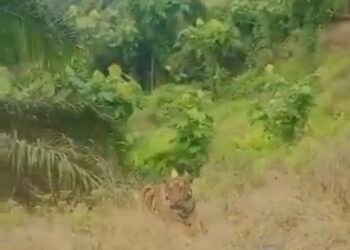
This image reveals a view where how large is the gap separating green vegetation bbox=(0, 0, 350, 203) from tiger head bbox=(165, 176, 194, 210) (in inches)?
19.6

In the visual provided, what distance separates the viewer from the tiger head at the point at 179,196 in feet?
26.8

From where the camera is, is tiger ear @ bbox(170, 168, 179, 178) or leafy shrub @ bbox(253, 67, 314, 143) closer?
tiger ear @ bbox(170, 168, 179, 178)

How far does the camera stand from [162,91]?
60.5ft

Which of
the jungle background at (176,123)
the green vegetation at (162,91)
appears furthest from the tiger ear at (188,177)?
the green vegetation at (162,91)

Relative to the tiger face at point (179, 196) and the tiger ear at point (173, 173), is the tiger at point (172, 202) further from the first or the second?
the tiger ear at point (173, 173)

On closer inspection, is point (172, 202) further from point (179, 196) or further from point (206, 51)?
point (206, 51)

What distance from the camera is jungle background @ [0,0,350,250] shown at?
621 cm

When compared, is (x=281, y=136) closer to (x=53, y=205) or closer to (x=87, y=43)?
(x=53, y=205)

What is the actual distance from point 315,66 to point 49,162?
11.8 m

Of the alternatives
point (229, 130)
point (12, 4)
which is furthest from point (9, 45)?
point (229, 130)

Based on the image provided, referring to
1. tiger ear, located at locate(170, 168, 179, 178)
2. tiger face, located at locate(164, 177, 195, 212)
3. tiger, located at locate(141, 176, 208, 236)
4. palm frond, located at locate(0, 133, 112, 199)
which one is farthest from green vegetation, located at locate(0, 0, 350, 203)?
tiger face, located at locate(164, 177, 195, 212)

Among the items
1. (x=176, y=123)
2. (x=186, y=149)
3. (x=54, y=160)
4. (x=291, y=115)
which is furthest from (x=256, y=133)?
(x=54, y=160)

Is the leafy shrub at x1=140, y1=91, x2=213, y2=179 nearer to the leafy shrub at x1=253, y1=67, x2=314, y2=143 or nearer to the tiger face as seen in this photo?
the leafy shrub at x1=253, y1=67, x2=314, y2=143

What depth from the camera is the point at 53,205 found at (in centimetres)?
911
